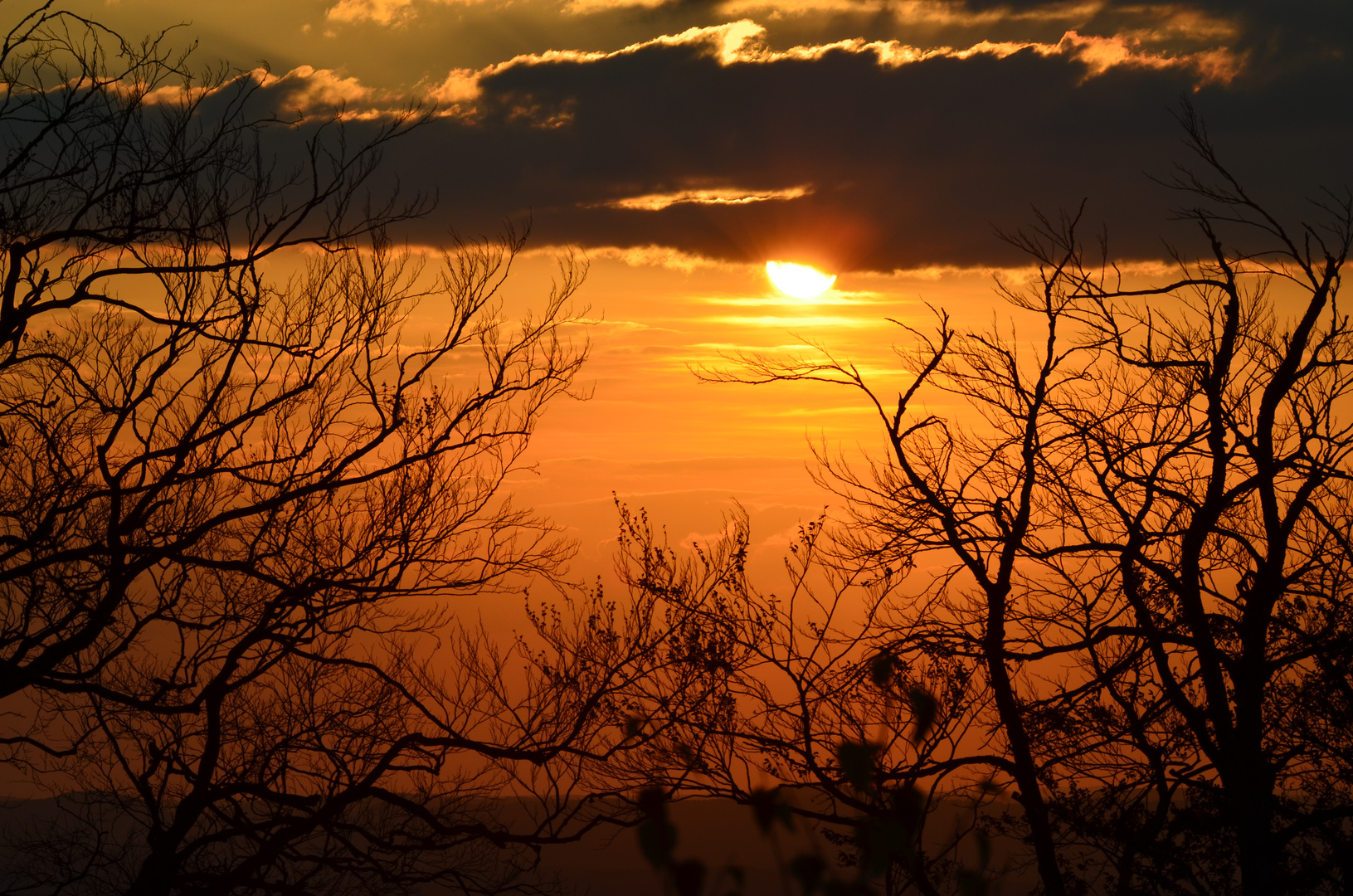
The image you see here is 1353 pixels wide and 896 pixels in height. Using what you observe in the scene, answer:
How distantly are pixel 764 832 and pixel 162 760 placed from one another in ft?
34.3

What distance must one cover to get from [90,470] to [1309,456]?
1319cm

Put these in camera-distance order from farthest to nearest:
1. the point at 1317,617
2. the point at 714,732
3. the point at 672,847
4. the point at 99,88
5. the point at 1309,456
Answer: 1. the point at 714,732
2. the point at 1317,617
3. the point at 1309,456
4. the point at 99,88
5. the point at 672,847

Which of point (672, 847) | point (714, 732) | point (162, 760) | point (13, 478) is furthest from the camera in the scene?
point (714, 732)

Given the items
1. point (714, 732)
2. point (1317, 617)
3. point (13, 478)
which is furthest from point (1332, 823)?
point (13, 478)

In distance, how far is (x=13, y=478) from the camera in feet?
33.0

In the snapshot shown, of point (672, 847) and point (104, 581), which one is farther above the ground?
point (104, 581)

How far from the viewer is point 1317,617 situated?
42.6 ft

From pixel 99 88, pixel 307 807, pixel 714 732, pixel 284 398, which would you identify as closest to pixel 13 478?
pixel 284 398

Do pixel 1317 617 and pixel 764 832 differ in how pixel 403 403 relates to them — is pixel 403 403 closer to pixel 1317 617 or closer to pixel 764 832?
pixel 764 832

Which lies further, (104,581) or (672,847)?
(104,581)

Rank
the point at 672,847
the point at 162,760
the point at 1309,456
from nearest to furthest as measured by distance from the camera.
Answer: the point at 672,847, the point at 162,760, the point at 1309,456

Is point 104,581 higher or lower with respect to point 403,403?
lower

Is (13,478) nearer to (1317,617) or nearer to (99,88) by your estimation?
(99,88)

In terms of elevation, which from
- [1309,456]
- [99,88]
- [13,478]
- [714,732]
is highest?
[99,88]
